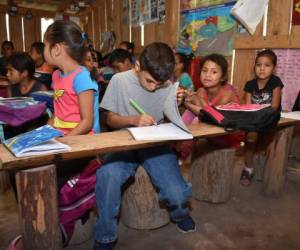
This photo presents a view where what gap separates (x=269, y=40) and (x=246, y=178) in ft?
5.34

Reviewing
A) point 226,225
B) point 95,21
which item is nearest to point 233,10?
point 226,225

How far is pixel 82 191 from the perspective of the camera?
1729 mm

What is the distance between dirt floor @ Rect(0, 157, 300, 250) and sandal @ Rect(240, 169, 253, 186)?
21 cm

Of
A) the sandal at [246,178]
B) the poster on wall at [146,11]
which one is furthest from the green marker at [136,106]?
the poster on wall at [146,11]

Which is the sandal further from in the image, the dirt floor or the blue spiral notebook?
the blue spiral notebook

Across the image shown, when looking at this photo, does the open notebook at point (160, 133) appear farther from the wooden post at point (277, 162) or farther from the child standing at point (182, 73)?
the child standing at point (182, 73)

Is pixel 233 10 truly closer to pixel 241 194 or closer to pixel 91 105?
pixel 241 194

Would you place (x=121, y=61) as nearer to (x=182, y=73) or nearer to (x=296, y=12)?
(x=182, y=73)

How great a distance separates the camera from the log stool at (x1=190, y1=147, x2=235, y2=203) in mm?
2387

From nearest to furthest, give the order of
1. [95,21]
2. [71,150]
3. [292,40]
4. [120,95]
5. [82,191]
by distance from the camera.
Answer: [71,150]
[82,191]
[120,95]
[292,40]
[95,21]

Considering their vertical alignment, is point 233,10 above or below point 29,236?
above

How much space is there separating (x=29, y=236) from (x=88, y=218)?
0.58 m

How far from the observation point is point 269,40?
11.5ft

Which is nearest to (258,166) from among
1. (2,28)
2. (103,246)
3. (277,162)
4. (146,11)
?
(277,162)
